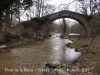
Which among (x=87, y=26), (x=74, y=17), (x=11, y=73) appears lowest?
(x=11, y=73)

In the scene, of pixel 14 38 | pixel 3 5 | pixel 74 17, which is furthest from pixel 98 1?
pixel 74 17

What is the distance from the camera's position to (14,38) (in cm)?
1875

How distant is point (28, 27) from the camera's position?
81.7 feet

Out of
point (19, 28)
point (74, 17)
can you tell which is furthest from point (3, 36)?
point (74, 17)

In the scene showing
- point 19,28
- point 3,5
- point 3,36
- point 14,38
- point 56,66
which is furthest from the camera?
point 19,28

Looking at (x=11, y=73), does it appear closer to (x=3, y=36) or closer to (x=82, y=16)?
(x=3, y=36)

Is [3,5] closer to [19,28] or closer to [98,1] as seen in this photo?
[98,1]

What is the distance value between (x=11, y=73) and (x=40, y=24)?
2097 centimetres

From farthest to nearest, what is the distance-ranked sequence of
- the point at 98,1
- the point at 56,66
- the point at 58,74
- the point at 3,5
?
the point at 98,1
the point at 56,66
the point at 58,74
the point at 3,5

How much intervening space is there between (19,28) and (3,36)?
317 inches

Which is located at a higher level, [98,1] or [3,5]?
[98,1]

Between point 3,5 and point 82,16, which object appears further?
point 82,16

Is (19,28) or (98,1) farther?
(19,28)

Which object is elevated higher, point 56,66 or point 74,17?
point 74,17
